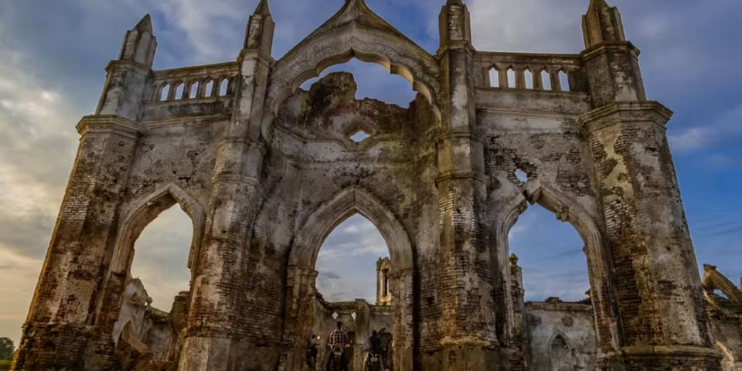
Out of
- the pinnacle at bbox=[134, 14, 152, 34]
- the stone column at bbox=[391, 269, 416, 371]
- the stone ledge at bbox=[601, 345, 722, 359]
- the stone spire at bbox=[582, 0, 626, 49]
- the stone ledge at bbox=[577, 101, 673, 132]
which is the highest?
the pinnacle at bbox=[134, 14, 152, 34]

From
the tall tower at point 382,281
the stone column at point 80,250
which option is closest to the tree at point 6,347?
the tall tower at point 382,281

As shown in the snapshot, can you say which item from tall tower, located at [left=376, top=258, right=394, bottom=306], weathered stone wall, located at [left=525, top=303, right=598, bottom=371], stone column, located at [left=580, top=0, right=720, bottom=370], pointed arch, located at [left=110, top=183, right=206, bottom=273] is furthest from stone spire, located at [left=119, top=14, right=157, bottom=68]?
tall tower, located at [left=376, top=258, right=394, bottom=306]

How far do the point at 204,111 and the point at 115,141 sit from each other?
2208 millimetres

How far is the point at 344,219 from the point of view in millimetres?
13031

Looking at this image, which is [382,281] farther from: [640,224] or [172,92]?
[640,224]

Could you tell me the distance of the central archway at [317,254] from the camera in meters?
10.9

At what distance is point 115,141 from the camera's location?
12273 millimetres

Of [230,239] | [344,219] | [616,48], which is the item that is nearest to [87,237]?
[230,239]

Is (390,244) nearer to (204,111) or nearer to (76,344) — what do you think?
(204,111)

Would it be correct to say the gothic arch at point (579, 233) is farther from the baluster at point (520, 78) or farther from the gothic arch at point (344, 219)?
the baluster at point (520, 78)

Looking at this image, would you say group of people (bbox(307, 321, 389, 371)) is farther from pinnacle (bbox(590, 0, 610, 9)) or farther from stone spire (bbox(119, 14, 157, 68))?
pinnacle (bbox(590, 0, 610, 9))

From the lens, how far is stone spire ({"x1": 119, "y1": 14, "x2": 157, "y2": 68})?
13461 mm

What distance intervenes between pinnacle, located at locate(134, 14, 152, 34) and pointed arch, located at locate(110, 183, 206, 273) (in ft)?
16.0

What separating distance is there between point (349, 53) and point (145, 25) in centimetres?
581
